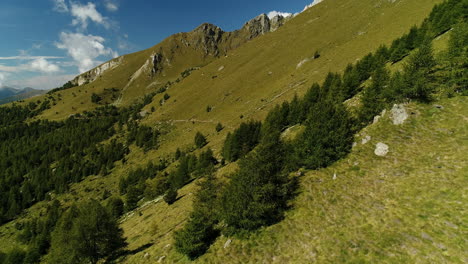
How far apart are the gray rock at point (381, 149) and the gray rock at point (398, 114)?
170 inches

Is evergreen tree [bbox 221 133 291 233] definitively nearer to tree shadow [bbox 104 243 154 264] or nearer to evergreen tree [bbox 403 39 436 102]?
tree shadow [bbox 104 243 154 264]

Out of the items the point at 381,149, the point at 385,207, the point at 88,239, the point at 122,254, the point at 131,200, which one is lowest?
the point at 131,200

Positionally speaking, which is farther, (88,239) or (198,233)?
(88,239)

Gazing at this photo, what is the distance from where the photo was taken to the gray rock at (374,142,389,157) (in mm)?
22016

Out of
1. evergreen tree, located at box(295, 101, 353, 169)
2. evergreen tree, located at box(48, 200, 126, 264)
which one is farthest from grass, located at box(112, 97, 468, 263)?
evergreen tree, located at box(48, 200, 126, 264)

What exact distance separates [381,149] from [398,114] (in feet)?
19.6

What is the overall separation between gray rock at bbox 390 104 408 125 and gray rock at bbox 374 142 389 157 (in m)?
4.33

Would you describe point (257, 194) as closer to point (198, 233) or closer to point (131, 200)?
point (198, 233)

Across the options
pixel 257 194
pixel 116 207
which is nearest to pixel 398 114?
pixel 257 194

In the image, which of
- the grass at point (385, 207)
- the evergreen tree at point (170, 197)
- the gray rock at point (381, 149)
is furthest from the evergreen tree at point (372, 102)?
the evergreen tree at point (170, 197)

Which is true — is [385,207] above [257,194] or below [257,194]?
below

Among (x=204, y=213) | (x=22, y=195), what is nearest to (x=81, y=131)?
(x=22, y=195)

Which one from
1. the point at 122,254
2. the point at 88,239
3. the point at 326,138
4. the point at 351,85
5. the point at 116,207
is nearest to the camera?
the point at 326,138

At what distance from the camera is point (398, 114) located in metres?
24.4
